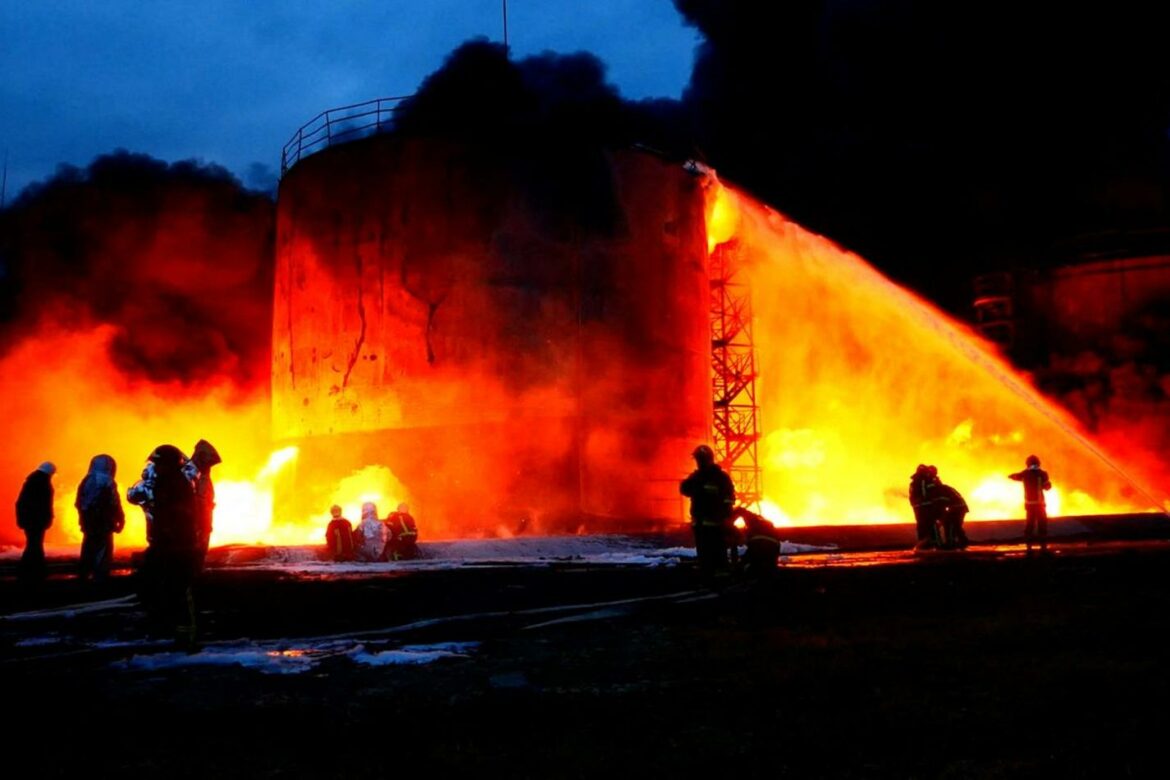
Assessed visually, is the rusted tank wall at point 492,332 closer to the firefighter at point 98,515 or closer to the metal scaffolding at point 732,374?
the metal scaffolding at point 732,374

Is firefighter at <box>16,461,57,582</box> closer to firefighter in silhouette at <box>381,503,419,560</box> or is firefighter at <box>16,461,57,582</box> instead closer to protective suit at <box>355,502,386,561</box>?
protective suit at <box>355,502,386,561</box>

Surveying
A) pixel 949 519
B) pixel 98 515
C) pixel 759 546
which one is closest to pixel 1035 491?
pixel 949 519

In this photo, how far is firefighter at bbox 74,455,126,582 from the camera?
Result: 1259 cm

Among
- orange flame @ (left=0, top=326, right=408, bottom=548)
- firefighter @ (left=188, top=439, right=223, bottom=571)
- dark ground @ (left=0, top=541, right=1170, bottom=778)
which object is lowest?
dark ground @ (left=0, top=541, right=1170, bottom=778)

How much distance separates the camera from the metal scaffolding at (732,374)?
1145 inches

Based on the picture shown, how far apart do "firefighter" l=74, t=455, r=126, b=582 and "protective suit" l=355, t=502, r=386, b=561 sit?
4834 mm

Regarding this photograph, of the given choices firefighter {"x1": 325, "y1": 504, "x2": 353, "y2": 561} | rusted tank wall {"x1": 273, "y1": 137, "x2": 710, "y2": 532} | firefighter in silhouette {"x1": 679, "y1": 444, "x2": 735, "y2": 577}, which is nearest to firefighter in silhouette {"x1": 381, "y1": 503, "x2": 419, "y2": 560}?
firefighter {"x1": 325, "y1": 504, "x2": 353, "y2": 561}

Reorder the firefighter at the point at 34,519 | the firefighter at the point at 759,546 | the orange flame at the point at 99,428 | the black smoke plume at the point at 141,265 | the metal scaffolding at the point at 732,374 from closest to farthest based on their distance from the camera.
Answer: the firefighter at the point at 759,546
the firefighter at the point at 34,519
the orange flame at the point at 99,428
the black smoke plume at the point at 141,265
the metal scaffolding at the point at 732,374

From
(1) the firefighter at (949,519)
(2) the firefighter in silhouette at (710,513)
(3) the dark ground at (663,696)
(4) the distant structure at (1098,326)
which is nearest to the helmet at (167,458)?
(3) the dark ground at (663,696)

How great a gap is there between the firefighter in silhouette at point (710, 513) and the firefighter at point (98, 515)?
682 cm

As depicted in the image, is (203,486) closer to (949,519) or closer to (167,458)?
(167,458)

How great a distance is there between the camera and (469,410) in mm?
22266

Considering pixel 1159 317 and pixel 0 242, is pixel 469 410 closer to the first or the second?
pixel 0 242

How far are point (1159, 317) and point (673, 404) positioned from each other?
17.5m
